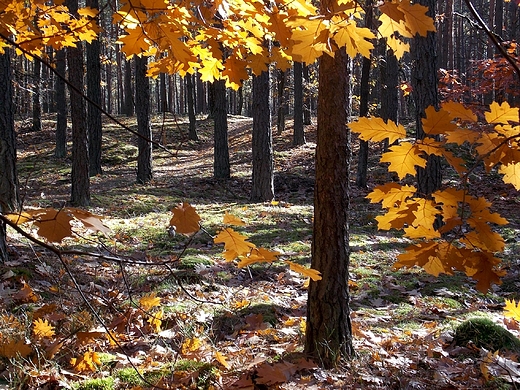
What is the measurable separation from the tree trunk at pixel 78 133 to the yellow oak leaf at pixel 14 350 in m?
6.40

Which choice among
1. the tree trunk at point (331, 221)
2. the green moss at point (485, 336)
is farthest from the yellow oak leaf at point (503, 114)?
the green moss at point (485, 336)

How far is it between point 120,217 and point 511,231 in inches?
304

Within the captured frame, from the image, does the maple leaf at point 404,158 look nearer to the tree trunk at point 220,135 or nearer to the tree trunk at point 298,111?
the tree trunk at point 220,135

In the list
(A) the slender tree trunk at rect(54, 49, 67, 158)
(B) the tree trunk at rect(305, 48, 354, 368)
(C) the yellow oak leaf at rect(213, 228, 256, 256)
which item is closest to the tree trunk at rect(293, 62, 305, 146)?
(A) the slender tree trunk at rect(54, 49, 67, 158)

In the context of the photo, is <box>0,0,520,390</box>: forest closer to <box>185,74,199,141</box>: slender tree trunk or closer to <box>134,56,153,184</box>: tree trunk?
<box>134,56,153,184</box>: tree trunk

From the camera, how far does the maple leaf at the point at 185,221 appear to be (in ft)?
5.19

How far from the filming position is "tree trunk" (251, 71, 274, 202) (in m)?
10.2

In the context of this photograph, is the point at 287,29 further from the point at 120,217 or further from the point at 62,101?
the point at 62,101

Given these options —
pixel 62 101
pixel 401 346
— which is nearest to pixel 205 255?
Answer: pixel 401 346

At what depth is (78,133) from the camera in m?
8.56

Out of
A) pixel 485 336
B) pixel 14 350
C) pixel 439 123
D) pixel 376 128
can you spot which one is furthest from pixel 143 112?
pixel 439 123

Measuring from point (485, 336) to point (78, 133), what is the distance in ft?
25.7

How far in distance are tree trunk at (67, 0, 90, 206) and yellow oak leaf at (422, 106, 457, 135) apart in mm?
7912

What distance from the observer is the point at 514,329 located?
3.76 meters
